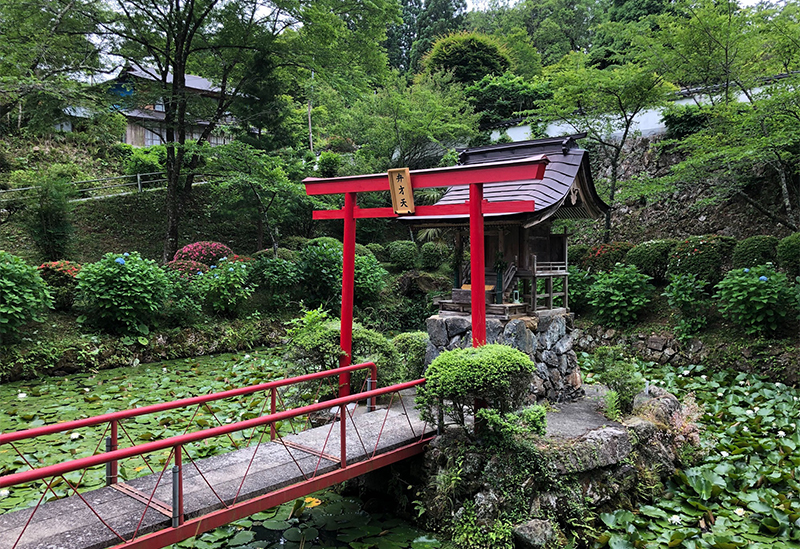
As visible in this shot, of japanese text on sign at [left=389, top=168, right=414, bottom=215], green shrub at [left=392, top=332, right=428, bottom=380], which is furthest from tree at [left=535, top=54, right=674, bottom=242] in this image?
japanese text on sign at [left=389, top=168, right=414, bottom=215]

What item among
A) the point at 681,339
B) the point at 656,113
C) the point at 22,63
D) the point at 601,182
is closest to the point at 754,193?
the point at 601,182

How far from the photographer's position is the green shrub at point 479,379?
4.69 meters

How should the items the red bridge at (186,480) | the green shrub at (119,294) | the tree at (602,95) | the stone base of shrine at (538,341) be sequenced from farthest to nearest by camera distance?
the tree at (602,95) → the green shrub at (119,294) → the stone base of shrine at (538,341) → the red bridge at (186,480)

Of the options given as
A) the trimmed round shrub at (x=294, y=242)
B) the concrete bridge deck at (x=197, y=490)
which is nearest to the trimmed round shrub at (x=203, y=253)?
the trimmed round shrub at (x=294, y=242)

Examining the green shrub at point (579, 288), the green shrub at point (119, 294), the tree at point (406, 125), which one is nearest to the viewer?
the green shrub at point (119, 294)

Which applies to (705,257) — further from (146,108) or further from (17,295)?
(146,108)

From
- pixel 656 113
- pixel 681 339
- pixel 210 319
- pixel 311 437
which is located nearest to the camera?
pixel 311 437

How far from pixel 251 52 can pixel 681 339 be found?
12638 millimetres

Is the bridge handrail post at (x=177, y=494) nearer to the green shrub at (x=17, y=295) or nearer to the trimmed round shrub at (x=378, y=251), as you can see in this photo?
the green shrub at (x=17, y=295)

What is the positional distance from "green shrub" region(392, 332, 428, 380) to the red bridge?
121 centimetres

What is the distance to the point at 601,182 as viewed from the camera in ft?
45.2

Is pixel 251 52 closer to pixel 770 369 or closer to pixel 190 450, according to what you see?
pixel 190 450

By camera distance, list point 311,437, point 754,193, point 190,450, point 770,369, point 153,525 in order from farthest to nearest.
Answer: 1. point 754,193
2. point 770,369
3. point 190,450
4. point 311,437
5. point 153,525

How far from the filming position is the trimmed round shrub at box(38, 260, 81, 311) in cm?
993
